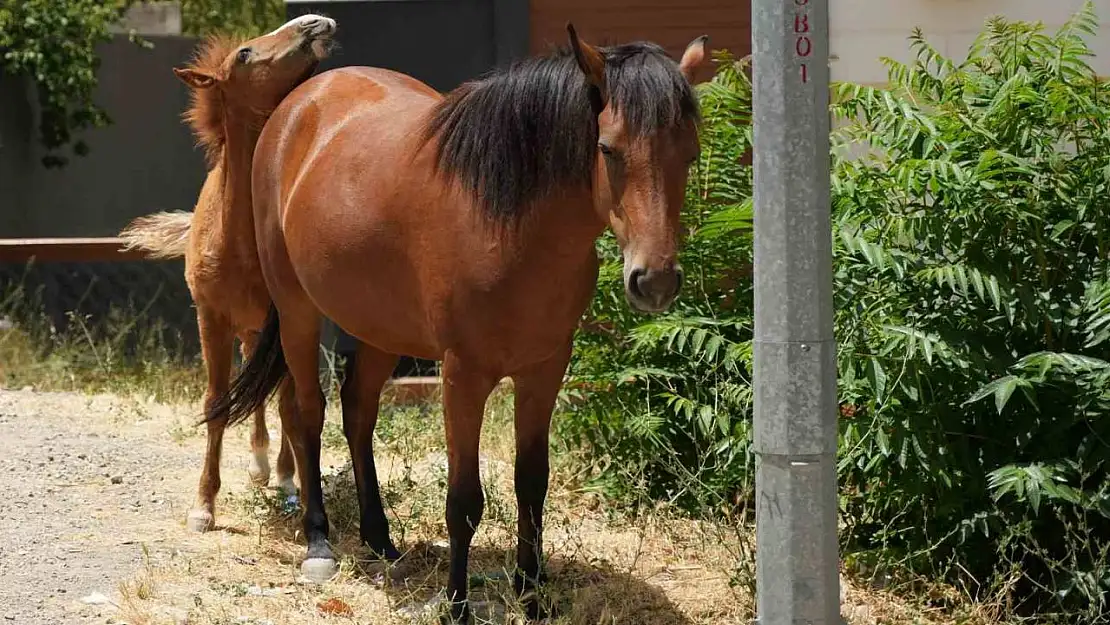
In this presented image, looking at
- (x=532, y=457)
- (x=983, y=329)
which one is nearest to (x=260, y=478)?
(x=532, y=457)

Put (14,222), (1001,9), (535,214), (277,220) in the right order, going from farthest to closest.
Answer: (14,222) → (1001,9) → (277,220) → (535,214)

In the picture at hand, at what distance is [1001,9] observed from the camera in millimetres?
8797

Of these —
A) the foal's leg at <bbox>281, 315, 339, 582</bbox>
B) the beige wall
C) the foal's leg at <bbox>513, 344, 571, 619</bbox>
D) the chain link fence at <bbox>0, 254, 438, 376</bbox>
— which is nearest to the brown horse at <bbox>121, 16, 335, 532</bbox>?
the foal's leg at <bbox>281, 315, 339, 582</bbox>

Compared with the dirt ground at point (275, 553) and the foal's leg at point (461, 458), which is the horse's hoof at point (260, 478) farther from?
the foal's leg at point (461, 458)

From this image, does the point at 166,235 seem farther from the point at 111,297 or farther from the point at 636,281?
the point at 636,281

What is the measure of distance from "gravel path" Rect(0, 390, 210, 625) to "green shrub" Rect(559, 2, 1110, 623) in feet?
7.47

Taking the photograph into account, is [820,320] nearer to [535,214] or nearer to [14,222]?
[535,214]

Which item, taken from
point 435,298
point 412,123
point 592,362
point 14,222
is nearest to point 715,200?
point 592,362

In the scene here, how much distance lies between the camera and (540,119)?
440 centimetres

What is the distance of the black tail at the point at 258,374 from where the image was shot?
6008mm

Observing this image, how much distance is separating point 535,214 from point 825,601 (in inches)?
62.1

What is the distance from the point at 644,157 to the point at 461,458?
A: 4.32ft

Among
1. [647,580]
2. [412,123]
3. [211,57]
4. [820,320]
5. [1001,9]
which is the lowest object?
[647,580]

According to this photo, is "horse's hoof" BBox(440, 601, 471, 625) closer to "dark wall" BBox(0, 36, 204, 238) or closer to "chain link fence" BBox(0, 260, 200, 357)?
"chain link fence" BBox(0, 260, 200, 357)
